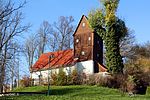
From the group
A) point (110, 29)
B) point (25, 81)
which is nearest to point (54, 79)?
point (25, 81)

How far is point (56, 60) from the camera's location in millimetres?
69250

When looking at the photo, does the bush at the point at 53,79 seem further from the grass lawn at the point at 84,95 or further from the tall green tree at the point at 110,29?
the grass lawn at the point at 84,95

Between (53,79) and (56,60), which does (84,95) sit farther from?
(56,60)

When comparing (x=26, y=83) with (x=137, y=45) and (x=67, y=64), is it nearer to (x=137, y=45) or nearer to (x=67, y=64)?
(x=67, y=64)

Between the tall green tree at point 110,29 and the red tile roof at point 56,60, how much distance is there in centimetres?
976

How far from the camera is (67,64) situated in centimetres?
6519

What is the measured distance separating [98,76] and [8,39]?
15739mm

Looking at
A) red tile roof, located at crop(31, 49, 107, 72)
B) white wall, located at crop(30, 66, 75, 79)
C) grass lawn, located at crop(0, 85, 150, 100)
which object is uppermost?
red tile roof, located at crop(31, 49, 107, 72)

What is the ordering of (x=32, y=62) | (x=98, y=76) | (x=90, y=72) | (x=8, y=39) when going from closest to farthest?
1. (x=8, y=39)
2. (x=98, y=76)
3. (x=90, y=72)
4. (x=32, y=62)

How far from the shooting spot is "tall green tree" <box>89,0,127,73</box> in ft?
182

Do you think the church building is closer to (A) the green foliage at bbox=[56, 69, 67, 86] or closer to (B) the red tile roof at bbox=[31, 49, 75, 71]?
(B) the red tile roof at bbox=[31, 49, 75, 71]

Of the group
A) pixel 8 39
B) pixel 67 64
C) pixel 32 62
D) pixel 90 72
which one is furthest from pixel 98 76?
pixel 32 62

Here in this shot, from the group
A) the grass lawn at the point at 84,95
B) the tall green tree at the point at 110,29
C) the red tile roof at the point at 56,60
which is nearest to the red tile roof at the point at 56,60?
the red tile roof at the point at 56,60

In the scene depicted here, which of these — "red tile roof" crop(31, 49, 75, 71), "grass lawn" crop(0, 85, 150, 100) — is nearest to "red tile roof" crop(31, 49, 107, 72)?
"red tile roof" crop(31, 49, 75, 71)
